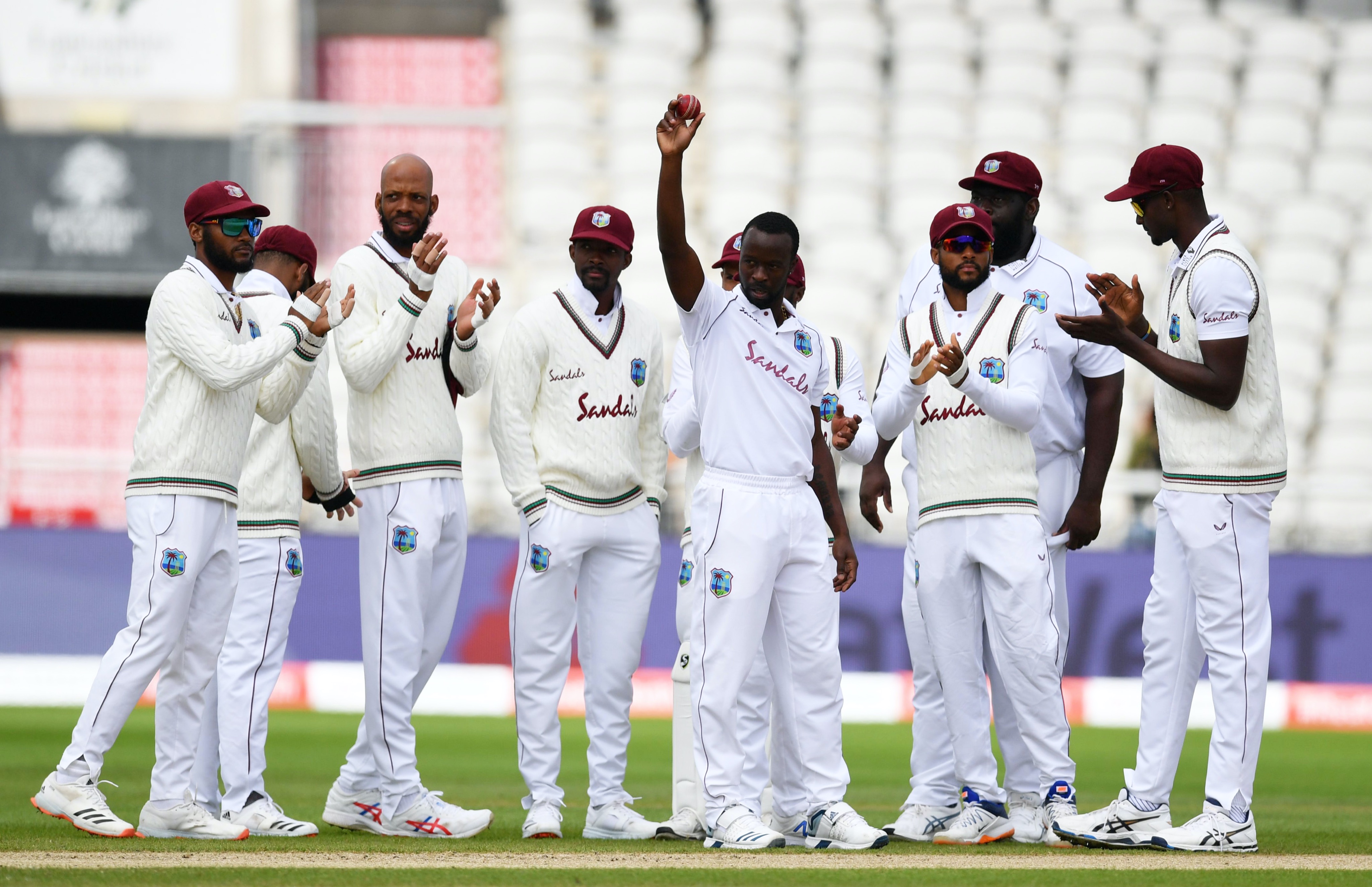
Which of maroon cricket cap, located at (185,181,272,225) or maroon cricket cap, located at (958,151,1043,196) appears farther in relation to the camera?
maroon cricket cap, located at (958,151,1043,196)

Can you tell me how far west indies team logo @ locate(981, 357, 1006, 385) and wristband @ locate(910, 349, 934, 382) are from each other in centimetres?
36

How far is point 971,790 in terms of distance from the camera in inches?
226

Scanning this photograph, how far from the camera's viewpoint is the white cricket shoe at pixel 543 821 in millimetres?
5836

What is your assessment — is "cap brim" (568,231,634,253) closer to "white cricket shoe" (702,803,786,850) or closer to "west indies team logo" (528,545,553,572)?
"west indies team logo" (528,545,553,572)

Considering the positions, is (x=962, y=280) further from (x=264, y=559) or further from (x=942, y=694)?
(x=264, y=559)

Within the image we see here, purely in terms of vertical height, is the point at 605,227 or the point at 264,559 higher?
the point at 605,227

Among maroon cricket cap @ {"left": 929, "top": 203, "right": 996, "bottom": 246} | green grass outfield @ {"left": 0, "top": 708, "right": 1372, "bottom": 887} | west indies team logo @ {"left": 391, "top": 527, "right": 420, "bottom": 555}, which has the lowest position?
green grass outfield @ {"left": 0, "top": 708, "right": 1372, "bottom": 887}

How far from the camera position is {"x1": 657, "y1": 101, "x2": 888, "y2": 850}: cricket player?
545 centimetres

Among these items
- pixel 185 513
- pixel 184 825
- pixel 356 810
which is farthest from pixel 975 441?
pixel 184 825

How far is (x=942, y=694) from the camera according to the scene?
19.8ft

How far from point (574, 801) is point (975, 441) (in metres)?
3.05

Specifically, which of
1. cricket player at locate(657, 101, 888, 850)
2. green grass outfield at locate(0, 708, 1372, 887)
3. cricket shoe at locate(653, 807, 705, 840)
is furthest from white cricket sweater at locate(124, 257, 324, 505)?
cricket shoe at locate(653, 807, 705, 840)

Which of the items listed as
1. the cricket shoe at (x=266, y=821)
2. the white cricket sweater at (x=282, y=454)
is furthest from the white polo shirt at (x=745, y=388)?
the cricket shoe at (x=266, y=821)

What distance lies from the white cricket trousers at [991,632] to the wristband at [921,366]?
611 millimetres
